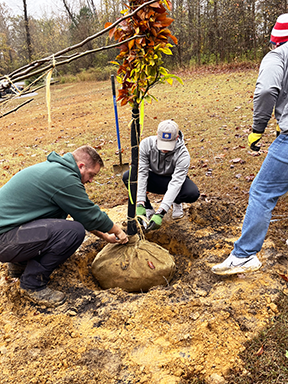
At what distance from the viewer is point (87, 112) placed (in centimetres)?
1206

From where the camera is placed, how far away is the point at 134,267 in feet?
9.05

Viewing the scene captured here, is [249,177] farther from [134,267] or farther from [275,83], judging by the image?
[134,267]

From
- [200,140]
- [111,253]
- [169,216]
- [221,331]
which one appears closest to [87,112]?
[200,140]

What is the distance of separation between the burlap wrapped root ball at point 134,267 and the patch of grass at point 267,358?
96 cm

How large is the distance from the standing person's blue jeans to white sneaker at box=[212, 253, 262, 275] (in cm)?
5

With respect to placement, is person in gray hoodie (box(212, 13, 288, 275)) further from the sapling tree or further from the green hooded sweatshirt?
the green hooded sweatshirt

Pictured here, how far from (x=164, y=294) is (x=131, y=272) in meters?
0.41

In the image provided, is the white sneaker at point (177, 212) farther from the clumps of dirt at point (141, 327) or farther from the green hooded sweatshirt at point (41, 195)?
the green hooded sweatshirt at point (41, 195)

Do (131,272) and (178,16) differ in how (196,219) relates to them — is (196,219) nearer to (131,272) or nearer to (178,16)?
(131,272)

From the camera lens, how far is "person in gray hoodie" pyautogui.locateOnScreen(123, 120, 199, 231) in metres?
3.15

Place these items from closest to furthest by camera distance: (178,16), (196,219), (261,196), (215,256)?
(261,196) < (215,256) < (196,219) < (178,16)

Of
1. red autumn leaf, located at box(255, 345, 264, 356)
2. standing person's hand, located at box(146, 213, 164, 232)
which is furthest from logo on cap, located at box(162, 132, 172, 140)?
red autumn leaf, located at box(255, 345, 264, 356)

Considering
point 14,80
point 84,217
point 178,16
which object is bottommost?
point 84,217

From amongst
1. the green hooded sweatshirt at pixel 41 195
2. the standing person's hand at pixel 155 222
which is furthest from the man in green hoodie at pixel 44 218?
the standing person's hand at pixel 155 222
